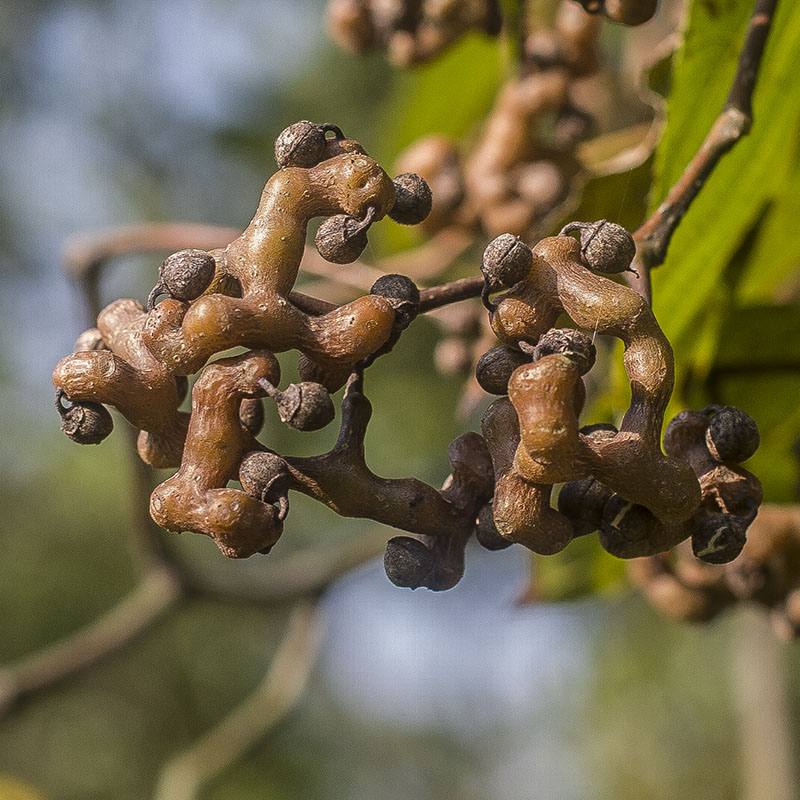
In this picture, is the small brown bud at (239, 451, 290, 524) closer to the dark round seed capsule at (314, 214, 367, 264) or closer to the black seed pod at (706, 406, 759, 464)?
the dark round seed capsule at (314, 214, 367, 264)

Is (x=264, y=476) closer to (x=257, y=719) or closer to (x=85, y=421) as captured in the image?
(x=85, y=421)

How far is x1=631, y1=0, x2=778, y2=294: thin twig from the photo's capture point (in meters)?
0.69

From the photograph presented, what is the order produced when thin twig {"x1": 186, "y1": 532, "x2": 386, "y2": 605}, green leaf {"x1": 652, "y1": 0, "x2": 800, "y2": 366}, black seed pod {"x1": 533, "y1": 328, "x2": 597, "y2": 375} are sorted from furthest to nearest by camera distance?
1. thin twig {"x1": 186, "y1": 532, "x2": 386, "y2": 605}
2. green leaf {"x1": 652, "y1": 0, "x2": 800, "y2": 366}
3. black seed pod {"x1": 533, "y1": 328, "x2": 597, "y2": 375}

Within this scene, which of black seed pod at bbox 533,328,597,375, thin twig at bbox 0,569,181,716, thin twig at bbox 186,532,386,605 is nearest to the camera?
black seed pod at bbox 533,328,597,375

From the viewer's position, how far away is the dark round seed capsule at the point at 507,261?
566 millimetres

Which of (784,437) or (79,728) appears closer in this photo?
(784,437)

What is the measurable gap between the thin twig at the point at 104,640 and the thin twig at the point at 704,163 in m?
1.01

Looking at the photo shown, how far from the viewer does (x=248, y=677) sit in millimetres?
5043

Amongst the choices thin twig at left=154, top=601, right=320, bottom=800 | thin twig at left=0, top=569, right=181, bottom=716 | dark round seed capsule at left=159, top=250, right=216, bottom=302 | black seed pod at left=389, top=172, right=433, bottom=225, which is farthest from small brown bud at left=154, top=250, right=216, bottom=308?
thin twig at left=154, top=601, right=320, bottom=800

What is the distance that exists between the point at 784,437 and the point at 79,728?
4923mm

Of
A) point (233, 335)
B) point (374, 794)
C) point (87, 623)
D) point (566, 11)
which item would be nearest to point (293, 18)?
point (87, 623)

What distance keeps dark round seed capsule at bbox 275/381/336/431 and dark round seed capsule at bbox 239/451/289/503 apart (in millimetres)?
22

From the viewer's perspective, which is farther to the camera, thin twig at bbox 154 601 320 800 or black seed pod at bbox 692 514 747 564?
thin twig at bbox 154 601 320 800

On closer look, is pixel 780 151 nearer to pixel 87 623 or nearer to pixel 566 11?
pixel 566 11
